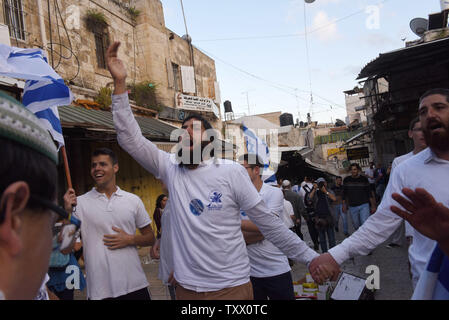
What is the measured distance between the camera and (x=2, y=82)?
672 cm

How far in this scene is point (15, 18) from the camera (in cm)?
791

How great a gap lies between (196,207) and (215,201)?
149 millimetres

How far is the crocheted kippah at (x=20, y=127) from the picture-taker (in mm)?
782

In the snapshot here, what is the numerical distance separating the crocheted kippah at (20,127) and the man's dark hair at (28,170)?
14 millimetres

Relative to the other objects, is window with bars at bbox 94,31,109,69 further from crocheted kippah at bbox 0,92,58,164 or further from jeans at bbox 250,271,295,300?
crocheted kippah at bbox 0,92,58,164

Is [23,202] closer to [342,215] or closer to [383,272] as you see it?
[383,272]

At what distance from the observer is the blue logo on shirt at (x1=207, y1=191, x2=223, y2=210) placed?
2473mm

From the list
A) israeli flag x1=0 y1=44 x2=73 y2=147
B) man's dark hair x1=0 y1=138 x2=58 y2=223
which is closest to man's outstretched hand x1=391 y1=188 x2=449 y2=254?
man's dark hair x1=0 y1=138 x2=58 y2=223

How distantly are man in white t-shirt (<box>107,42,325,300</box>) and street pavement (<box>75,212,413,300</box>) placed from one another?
2.89 meters

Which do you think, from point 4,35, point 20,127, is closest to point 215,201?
point 20,127

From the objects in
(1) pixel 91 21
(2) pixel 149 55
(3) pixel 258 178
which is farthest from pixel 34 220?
(2) pixel 149 55

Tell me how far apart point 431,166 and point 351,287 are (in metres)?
2.56

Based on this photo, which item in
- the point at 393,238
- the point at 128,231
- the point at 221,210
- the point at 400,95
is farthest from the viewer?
the point at 400,95
